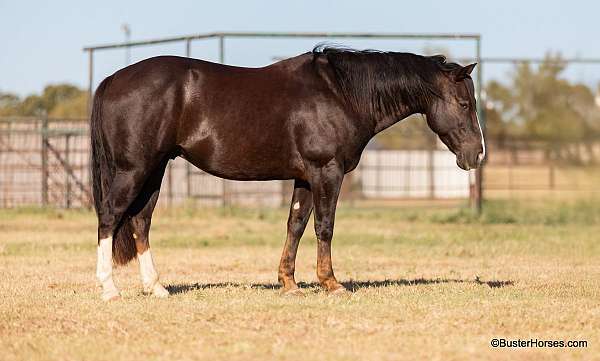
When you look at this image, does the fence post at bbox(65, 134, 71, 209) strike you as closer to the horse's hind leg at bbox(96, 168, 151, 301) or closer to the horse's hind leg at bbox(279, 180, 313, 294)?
the horse's hind leg at bbox(279, 180, 313, 294)

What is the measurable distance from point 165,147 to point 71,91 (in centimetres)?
2533

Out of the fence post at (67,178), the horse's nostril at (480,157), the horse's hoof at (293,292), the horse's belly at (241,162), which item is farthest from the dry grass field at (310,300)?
the fence post at (67,178)

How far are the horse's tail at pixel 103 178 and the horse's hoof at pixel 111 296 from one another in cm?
49

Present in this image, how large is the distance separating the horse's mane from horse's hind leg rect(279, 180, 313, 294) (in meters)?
1.01

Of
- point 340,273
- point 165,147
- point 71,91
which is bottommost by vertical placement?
point 340,273

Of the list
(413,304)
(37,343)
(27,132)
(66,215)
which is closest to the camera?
(37,343)

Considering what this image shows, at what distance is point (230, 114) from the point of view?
9.14m

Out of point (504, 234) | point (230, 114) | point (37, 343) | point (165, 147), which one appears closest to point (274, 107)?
point (230, 114)

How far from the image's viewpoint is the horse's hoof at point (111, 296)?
28.9 feet

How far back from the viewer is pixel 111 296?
882cm

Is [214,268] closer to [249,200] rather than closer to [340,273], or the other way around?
[340,273]

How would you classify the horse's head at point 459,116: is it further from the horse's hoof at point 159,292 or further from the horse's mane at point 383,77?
the horse's hoof at point 159,292

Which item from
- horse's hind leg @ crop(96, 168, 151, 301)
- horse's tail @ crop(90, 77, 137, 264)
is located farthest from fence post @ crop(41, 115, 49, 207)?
horse's hind leg @ crop(96, 168, 151, 301)

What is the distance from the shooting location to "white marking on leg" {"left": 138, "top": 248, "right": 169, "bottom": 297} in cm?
920
